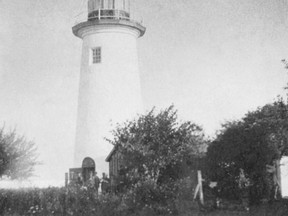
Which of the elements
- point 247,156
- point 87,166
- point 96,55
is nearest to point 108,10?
point 96,55

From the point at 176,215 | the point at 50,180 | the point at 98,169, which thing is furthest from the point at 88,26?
the point at 176,215

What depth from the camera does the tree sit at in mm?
33719

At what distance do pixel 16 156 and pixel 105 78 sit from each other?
22.8 ft

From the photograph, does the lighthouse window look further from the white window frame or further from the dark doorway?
the dark doorway

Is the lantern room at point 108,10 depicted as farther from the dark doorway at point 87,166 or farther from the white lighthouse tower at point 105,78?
the dark doorway at point 87,166

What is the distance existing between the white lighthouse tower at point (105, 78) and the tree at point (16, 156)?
3472 mm

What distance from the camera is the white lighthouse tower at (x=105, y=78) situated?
33.3 m

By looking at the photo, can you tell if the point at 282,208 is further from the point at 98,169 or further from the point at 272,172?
the point at 98,169

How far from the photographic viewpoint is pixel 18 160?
35125 millimetres

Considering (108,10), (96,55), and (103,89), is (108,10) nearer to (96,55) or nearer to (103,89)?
(96,55)

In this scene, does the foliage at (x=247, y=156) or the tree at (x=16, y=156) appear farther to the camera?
the tree at (x=16, y=156)

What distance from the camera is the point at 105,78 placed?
110 feet

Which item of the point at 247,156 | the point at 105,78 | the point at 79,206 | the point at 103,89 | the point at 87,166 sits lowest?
the point at 79,206

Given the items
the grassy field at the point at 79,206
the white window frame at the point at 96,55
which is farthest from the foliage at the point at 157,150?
the white window frame at the point at 96,55
